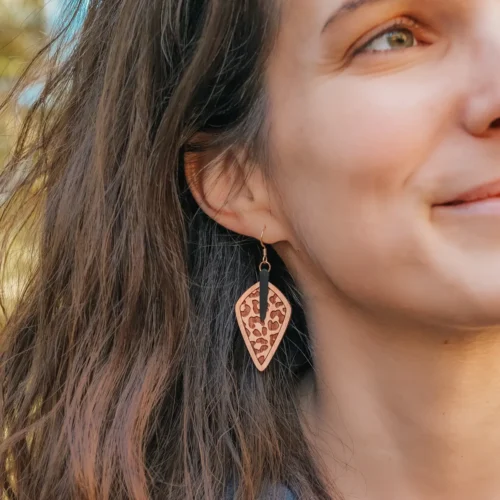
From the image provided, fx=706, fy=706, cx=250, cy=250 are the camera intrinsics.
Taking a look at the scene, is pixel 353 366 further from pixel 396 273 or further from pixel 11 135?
pixel 11 135

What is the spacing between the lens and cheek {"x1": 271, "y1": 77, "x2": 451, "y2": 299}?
1.25 m

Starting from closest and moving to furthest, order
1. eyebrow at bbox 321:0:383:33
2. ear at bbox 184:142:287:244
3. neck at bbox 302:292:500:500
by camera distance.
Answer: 1. eyebrow at bbox 321:0:383:33
2. neck at bbox 302:292:500:500
3. ear at bbox 184:142:287:244

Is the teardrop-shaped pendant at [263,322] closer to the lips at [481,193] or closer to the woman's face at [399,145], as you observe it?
the woman's face at [399,145]

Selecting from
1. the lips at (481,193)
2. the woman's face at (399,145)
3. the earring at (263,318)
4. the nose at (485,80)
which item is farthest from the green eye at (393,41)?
the earring at (263,318)

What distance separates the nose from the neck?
42cm

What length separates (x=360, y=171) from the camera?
4.26 ft

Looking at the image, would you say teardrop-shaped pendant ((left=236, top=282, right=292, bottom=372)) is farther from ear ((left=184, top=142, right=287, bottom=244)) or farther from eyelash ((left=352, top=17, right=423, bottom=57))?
eyelash ((left=352, top=17, right=423, bottom=57))

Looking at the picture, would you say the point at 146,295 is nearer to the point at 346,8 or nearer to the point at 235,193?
the point at 235,193

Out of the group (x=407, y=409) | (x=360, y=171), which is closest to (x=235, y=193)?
(x=360, y=171)

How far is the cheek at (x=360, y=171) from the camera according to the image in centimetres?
125

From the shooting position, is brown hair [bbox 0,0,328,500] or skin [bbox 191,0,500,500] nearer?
skin [bbox 191,0,500,500]

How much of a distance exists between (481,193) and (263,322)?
58 cm

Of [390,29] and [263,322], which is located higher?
[390,29]

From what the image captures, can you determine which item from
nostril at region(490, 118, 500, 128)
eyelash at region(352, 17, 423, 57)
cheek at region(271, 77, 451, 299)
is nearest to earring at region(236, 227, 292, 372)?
cheek at region(271, 77, 451, 299)
